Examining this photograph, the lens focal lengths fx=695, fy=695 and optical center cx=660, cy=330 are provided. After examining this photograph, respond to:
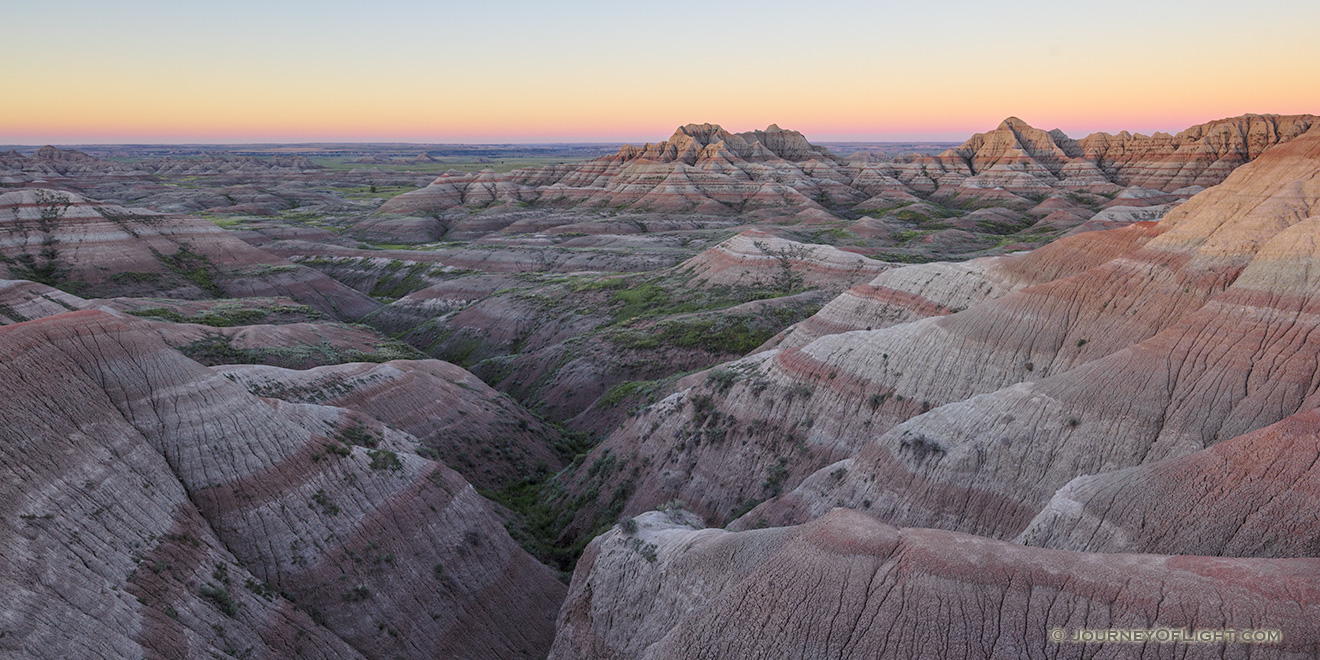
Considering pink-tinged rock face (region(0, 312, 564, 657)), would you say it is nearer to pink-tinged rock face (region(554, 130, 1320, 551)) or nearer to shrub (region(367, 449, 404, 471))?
shrub (region(367, 449, 404, 471))

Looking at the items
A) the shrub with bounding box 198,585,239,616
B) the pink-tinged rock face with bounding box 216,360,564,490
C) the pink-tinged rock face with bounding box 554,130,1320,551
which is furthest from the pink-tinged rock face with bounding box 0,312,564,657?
the pink-tinged rock face with bounding box 554,130,1320,551

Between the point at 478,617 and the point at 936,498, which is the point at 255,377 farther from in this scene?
the point at 936,498

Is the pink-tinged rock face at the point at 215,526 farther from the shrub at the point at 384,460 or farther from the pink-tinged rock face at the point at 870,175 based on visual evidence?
the pink-tinged rock face at the point at 870,175

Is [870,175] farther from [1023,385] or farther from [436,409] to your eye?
[1023,385]

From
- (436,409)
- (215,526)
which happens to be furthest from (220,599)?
(436,409)

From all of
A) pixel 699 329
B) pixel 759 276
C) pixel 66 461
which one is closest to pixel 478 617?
pixel 66 461

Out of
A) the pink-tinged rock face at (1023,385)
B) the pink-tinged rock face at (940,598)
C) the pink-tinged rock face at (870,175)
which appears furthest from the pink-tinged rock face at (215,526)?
the pink-tinged rock face at (870,175)
